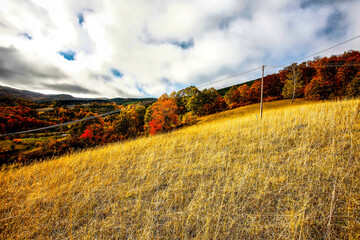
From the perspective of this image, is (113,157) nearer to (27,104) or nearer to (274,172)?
(274,172)

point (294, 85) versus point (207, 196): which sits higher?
point (294, 85)

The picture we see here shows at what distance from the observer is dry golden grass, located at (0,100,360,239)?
195 cm

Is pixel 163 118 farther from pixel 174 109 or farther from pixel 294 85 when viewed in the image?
pixel 294 85

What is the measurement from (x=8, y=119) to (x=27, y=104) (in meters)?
13.1

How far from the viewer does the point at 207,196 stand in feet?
8.54

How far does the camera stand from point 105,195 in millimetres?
3053

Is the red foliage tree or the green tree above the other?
the green tree

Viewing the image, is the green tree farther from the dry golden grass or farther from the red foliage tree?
the dry golden grass

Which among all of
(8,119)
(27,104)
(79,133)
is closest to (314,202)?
(79,133)

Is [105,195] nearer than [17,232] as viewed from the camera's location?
No

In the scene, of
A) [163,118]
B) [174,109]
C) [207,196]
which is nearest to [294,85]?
[174,109]

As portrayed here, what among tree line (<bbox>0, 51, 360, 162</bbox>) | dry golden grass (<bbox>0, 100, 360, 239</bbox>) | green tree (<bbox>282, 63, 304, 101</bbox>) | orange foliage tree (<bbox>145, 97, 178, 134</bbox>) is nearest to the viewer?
dry golden grass (<bbox>0, 100, 360, 239</bbox>)

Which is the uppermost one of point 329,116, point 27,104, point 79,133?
point 27,104

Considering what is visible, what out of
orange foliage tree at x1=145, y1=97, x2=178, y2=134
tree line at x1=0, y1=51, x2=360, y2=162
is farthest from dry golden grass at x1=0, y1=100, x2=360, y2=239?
orange foliage tree at x1=145, y1=97, x2=178, y2=134
